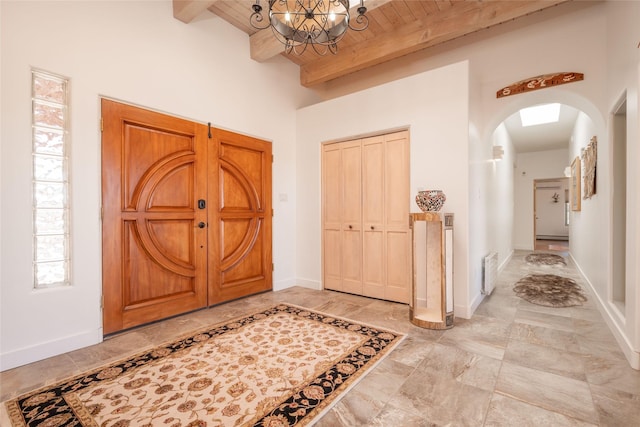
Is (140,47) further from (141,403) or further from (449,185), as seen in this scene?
(449,185)

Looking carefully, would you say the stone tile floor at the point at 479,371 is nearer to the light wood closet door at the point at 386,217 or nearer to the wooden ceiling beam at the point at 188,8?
the light wood closet door at the point at 386,217

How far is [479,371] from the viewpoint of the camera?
2053 mm

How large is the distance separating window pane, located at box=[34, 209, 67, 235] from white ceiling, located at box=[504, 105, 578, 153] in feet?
22.6

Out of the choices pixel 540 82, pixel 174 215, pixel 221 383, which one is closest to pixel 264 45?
pixel 174 215

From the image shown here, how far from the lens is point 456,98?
3133 mm

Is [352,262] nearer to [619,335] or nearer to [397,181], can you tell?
[397,181]

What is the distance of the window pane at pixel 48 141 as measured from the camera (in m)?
2.31

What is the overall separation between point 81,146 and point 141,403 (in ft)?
6.99

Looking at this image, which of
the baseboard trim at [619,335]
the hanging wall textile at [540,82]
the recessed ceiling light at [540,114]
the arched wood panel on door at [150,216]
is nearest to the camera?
the baseboard trim at [619,335]

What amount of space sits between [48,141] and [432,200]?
3.44m

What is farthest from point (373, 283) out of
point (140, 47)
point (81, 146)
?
point (140, 47)

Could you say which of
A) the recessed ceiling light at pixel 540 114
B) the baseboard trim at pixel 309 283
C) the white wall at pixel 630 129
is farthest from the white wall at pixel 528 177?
the baseboard trim at pixel 309 283

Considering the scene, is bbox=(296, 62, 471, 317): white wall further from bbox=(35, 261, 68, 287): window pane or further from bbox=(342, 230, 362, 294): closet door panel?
bbox=(35, 261, 68, 287): window pane

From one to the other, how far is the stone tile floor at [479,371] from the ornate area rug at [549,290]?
1.01 feet
